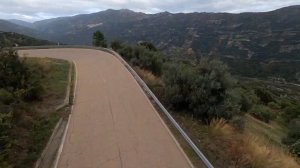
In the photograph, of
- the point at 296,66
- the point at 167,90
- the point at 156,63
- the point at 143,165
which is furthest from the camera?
the point at 296,66

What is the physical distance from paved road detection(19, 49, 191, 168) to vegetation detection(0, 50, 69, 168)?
861 millimetres

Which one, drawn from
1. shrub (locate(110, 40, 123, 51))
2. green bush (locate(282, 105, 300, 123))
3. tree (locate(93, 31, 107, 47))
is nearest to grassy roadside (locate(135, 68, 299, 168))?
green bush (locate(282, 105, 300, 123))

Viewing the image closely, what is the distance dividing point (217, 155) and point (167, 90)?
20.1 ft

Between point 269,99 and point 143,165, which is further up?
point 143,165

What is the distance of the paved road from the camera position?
34.2ft

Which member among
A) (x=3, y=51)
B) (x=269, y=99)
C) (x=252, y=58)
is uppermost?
(x=3, y=51)

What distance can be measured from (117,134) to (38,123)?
2.94 metres

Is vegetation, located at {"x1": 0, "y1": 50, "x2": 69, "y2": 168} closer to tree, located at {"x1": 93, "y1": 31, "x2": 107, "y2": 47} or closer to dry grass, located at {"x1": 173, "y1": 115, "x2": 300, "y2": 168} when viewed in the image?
dry grass, located at {"x1": 173, "y1": 115, "x2": 300, "y2": 168}

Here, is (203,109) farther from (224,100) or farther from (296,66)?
(296,66)

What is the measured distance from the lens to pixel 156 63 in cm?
3312

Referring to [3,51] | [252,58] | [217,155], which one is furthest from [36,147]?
[252,58]

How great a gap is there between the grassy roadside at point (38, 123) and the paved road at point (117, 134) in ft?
2.30

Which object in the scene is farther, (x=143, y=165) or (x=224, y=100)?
(x=224, y=100)

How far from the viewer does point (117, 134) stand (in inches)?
500
